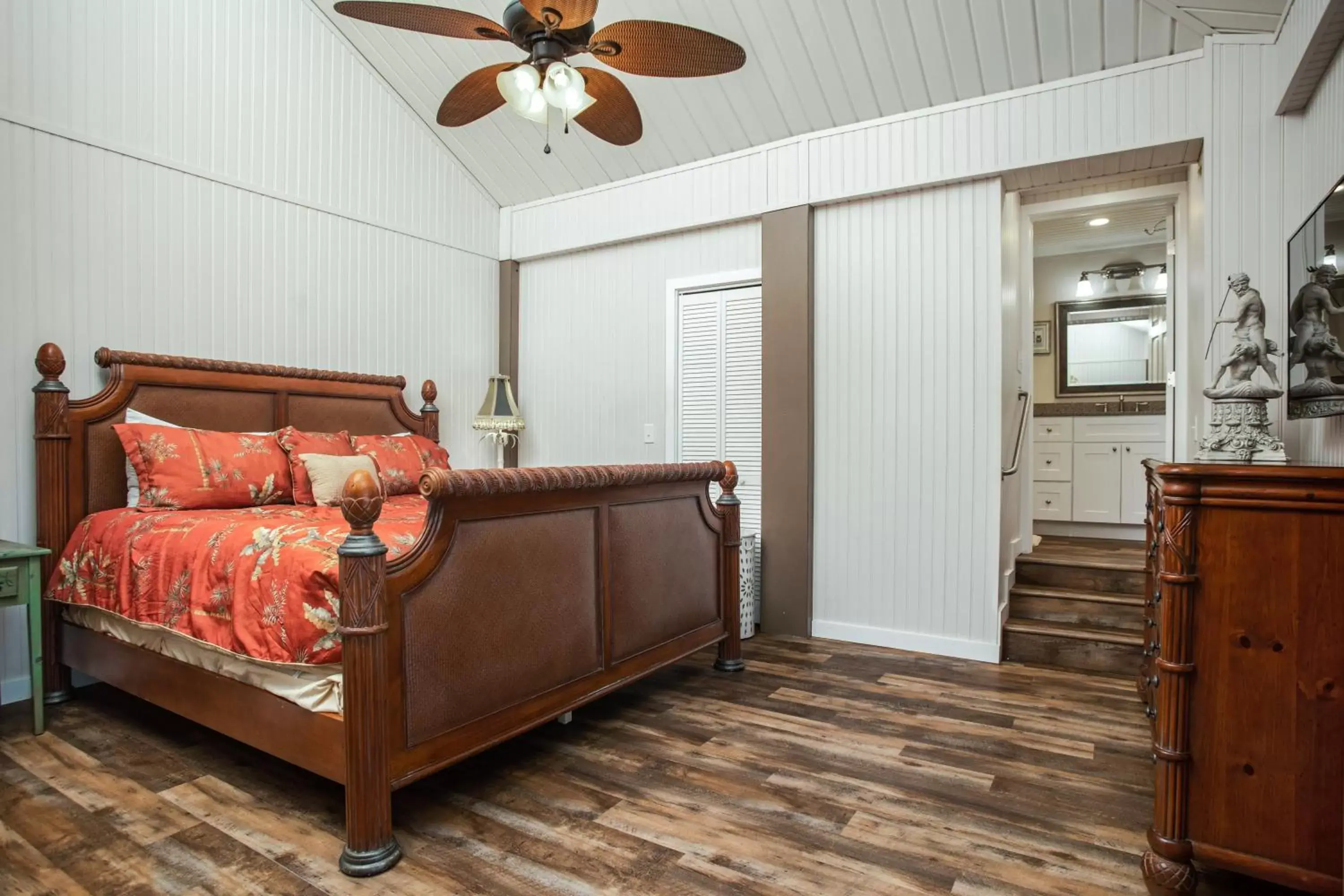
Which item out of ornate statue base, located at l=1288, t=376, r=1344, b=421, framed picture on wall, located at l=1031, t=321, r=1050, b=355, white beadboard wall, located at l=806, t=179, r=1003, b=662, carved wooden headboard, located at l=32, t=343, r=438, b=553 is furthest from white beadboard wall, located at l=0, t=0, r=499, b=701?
framed picture on wall, located at l=1031, t=321, r=1050, b=355

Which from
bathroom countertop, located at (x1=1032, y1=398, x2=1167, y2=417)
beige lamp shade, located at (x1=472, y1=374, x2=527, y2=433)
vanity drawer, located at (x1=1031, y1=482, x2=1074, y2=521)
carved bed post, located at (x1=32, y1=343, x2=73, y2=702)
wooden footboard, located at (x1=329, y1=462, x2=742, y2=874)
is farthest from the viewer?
vanity drawer, located at (x1=1031, y1=482, x2=1074, y2=521)

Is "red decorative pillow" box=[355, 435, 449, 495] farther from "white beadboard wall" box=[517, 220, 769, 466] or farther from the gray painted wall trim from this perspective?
the gray painted wall trim

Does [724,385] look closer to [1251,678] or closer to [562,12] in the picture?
[562,12]

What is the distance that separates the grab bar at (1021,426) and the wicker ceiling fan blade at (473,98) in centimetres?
308

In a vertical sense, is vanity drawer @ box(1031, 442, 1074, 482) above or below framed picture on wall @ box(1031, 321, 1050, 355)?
below

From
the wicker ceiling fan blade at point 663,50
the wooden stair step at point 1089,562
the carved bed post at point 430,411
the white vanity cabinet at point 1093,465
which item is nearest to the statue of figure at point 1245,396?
the wicker ceiling fan blade at point 663,50

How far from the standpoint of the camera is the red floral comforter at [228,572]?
1.96m

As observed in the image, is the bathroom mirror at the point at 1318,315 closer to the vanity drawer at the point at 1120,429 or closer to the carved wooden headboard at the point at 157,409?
the vanity drawer at the point at 1120,429

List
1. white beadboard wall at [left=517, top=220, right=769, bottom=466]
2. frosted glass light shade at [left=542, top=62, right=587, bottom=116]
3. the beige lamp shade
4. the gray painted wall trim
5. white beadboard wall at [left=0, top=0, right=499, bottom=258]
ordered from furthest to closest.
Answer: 1. the beige lamp shade
2. white beadboard wall at [left=517, top=220, right=769, bottom=466]
3. the gray painted wall trim
4. white beadboard wall at [left=0, top=0, right=499, bottom=258]
5. frosted glass light shade at [left=542, top=62, right=587, bottom=116]

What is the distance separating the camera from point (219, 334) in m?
3.62

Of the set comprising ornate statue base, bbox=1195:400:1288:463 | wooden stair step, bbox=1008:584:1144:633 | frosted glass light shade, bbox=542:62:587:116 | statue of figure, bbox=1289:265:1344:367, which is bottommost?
wooden stair step, bbox=1008:584:1144:633

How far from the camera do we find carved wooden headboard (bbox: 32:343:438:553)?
299cm

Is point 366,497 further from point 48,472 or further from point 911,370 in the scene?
point 911,370

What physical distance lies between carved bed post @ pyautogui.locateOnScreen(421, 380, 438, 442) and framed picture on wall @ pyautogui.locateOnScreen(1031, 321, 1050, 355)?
4.82 metres
